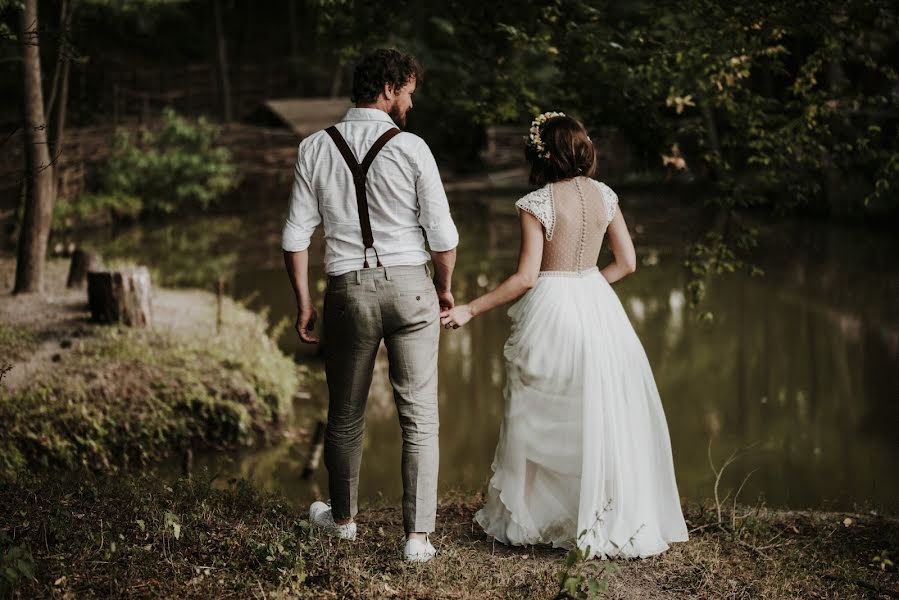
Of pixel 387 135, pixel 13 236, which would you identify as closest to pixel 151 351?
pixel 387 135

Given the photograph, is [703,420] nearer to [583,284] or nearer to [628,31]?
[628,31]

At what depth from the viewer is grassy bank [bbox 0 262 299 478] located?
6492 millimetres

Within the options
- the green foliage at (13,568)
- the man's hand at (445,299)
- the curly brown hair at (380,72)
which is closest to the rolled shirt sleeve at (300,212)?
the curly brown hair at (380,72)

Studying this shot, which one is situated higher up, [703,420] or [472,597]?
[472,597]

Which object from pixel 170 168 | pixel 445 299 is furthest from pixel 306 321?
pixel 170 168

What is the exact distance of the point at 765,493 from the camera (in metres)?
6.54

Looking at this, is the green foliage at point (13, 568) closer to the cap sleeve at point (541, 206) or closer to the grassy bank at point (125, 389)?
the cap sleeve at point (541, 206)

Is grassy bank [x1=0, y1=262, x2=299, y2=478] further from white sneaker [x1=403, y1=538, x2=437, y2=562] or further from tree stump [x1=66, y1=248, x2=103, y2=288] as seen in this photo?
white sneaker [x1=403, y1=538, x2=437, y2=562]

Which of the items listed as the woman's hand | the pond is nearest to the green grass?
the pond

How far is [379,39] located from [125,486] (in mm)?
4268

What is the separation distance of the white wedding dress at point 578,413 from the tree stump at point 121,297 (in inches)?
202

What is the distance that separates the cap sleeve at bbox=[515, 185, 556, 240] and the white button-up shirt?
0.49m

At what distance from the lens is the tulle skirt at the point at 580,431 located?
12.6ft

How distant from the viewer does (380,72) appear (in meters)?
3.35
